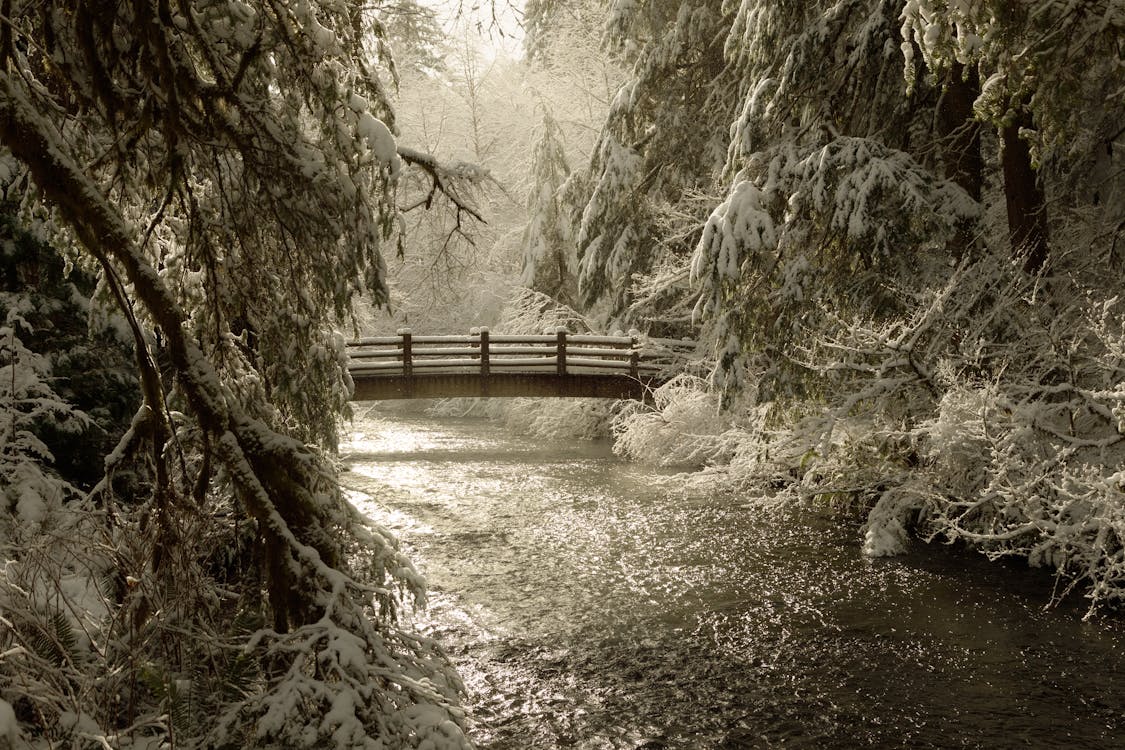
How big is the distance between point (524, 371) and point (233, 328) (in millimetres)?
13036

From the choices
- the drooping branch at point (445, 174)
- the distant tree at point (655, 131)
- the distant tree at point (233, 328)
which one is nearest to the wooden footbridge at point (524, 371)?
the distant tree at point (655, 131)

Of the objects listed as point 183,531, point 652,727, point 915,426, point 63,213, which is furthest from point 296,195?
point 915,426

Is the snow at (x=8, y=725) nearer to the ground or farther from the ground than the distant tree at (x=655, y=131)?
nearer to the ground

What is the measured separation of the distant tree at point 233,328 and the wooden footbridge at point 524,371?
12143 mm

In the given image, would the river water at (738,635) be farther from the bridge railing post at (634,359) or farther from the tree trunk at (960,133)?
the tree trunk at (960,133)

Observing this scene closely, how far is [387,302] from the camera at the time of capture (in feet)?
16.3

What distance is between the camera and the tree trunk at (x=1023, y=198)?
10031mm

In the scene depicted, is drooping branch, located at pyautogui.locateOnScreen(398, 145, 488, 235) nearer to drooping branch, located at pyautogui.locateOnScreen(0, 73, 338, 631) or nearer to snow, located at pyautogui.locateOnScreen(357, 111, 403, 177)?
snow, located at pyautogui.locateOnScreen(357, 111, 403, 177)

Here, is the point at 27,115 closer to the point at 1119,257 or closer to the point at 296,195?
the point at 296,195

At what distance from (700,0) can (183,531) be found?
13864 mm

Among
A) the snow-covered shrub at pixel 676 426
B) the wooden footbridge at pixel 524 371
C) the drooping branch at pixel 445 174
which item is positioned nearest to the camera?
the drooping branch at pixel 445 174

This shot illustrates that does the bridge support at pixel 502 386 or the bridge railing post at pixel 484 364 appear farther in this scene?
the bridge railing post at pixel 484 364

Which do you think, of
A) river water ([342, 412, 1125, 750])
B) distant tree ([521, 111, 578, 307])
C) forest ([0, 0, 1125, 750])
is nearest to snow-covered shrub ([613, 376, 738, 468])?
forest ([0, 0, 1125, 750])

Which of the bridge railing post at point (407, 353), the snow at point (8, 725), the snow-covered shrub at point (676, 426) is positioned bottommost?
the snow-covered shrub at point (676, 426)
